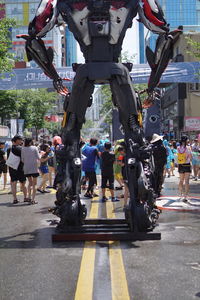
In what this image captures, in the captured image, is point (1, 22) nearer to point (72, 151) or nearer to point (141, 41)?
point (72, 151)

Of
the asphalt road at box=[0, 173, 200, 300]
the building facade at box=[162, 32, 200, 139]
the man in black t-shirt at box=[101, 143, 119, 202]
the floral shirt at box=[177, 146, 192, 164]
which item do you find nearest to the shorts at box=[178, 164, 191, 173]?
the floral shirt at box=[177, 146, 192, 164]

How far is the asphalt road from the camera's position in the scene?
162 inches

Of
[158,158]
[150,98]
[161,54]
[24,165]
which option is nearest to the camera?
[161,54]

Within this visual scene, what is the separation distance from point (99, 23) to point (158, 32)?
3.23ft

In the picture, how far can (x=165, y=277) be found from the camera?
4559mm

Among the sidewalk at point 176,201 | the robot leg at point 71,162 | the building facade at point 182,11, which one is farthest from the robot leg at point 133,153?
the building facade at point 182,11

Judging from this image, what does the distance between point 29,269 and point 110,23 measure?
13.1ft

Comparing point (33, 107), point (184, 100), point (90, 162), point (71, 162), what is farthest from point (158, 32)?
point (184, 100)

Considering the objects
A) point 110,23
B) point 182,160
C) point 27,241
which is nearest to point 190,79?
point 182,160

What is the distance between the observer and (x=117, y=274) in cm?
466

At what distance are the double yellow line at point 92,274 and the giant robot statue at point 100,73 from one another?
89cm

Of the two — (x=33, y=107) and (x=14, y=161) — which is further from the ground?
(x=33, y=107)

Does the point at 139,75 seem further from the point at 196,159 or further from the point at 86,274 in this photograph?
the point at 86,274

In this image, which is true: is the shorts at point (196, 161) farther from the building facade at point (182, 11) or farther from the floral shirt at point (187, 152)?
the building facade at point (182, 11)
